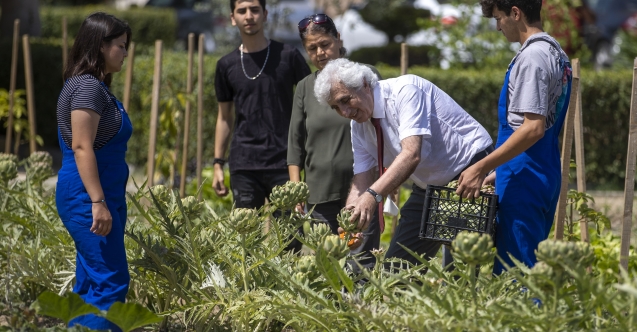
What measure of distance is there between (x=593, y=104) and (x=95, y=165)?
6303mm

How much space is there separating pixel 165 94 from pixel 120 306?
437cm

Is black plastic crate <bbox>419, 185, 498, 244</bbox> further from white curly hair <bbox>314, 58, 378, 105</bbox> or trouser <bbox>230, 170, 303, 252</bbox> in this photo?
trouser <bbox>230, 170, 303, 252</bbox>

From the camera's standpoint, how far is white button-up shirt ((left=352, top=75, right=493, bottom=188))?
3.56 m

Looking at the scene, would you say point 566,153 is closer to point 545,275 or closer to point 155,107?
point 545,275

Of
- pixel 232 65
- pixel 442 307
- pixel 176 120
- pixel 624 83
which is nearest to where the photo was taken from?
pixel 442 307

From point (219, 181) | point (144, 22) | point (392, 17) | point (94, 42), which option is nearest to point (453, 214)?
point (94, 42)

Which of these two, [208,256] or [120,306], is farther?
[208,256]

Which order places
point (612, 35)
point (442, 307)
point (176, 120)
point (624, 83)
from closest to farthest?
point (442, 307), point (176, 120), point (624, 83), point (612, 35)

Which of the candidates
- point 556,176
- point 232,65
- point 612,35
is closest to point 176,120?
point 232,65

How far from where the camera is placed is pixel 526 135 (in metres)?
3.20

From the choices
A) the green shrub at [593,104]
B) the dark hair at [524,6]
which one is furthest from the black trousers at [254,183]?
the green shrub at [593,104]

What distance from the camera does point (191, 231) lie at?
3.59m

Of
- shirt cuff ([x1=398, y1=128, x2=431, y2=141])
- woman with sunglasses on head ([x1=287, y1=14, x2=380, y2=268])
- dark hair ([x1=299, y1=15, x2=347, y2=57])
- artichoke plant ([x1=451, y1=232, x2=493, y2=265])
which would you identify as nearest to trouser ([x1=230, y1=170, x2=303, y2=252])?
woman with sunglasses on head ([x1=287, y1=14, x2=380, y2=268])

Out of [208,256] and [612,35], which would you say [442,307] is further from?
[612,35]
